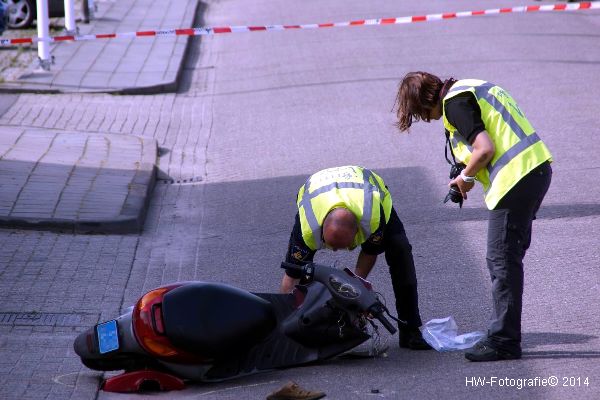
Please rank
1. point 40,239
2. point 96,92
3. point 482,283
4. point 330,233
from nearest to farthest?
point 330,233
point 482,283
point 40,239
point 96,92

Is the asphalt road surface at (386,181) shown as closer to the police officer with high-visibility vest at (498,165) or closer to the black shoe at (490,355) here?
the black shoe at (490,355)

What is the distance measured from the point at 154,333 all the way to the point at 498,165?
1.90 metres

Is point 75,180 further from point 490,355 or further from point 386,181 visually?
point 490,355

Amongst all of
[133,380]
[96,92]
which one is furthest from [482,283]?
[96,92]

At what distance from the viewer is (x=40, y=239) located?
7.71 meters

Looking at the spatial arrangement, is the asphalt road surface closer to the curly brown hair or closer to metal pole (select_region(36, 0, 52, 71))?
the curly brown hair

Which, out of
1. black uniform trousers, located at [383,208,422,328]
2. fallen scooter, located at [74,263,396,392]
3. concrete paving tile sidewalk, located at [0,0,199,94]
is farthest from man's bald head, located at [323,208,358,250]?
concrete paving tile sidewalk, located at [0,0,199,94]

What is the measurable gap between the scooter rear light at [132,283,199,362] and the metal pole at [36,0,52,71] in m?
9.44

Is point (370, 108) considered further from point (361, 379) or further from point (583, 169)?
point (361, 379)

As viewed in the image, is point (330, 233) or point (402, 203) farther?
point (402, 203)

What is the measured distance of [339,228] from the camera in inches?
195

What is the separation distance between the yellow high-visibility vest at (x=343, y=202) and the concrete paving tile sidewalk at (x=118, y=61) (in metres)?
8.31

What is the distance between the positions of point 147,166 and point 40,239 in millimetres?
1977

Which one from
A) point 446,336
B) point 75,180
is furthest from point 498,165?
point 75,180
